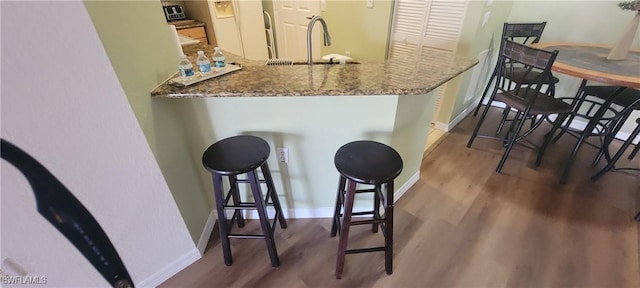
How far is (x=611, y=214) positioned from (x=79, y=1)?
3060mm

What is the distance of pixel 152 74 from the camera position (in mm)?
1128

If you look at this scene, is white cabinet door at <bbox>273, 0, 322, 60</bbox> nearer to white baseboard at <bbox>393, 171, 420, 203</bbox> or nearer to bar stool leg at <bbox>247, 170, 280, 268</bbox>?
white baseboard at <bbox>393, 171, 420, 203</bbox>

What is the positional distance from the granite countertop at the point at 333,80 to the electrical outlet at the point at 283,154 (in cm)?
41

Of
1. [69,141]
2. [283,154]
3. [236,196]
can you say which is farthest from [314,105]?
[69,141]

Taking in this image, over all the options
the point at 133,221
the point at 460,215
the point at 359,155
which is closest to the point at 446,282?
the point at 460,215

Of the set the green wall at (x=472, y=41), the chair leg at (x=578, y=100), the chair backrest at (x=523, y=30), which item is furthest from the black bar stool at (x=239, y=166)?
the chair backrest at (x=523, y=30)

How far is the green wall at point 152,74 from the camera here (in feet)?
3.00

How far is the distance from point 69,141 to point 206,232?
0.93 m

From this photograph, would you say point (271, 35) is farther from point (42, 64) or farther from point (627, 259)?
point (627, 259)

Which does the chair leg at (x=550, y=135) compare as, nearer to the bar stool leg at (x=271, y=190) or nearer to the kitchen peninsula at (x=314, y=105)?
the kitchen peninsula at (x=314, y=105)

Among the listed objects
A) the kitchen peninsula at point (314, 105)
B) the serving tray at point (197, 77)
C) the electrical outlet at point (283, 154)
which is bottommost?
the electrical outlet at point (283, 154)

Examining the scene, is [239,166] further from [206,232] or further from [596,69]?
[596,69]

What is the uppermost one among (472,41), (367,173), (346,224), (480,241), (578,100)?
(472,41)

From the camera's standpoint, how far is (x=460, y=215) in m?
1.83
